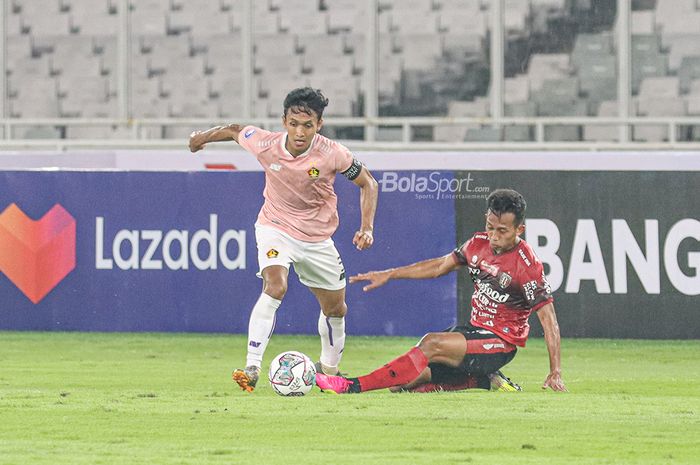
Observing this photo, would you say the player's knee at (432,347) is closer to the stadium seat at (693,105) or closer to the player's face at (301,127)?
the player's face at (301,127)

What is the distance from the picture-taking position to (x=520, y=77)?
843 inches

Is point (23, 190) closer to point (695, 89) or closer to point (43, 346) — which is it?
point (43, 346)

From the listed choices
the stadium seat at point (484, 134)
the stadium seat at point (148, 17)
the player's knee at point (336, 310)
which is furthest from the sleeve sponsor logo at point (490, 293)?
the stadium seat at point (148, 17)

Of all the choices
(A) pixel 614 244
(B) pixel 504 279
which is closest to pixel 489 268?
(B) pixel 504 279

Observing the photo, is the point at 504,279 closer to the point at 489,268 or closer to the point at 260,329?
the point at 489,268

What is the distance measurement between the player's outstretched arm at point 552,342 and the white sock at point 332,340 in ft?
6.29

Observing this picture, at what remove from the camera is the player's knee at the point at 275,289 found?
37.5ft

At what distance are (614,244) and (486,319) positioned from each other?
5.30 meters

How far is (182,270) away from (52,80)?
6.77 m

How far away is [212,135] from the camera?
1209cm

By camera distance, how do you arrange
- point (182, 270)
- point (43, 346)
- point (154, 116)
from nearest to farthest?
point (43, 346)
point (182, 270)
point (154, 116)

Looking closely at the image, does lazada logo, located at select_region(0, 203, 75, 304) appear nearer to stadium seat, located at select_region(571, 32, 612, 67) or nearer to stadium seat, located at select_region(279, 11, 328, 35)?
stadium seat, located at select_region(279, 11, 328, 35)

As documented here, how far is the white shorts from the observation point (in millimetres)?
11828

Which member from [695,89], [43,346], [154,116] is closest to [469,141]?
[695,89]
